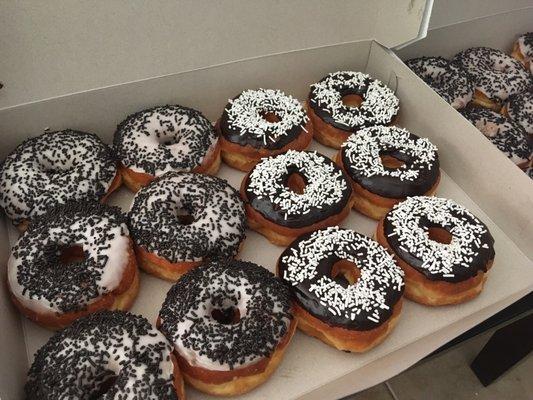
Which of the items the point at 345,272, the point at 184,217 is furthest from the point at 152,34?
the point at 345,272

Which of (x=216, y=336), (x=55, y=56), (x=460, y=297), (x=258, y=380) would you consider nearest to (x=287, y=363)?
(x=258, y=380)

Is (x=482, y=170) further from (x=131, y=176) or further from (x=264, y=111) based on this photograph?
(x=131, y=176)

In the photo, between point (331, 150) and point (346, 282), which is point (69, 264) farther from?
point (331, 150)

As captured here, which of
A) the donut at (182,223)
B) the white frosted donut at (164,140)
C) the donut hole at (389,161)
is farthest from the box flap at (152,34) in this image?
the donut hole at (389,161)

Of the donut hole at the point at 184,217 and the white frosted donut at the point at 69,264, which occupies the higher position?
the white frosted donut at the point at 69,264

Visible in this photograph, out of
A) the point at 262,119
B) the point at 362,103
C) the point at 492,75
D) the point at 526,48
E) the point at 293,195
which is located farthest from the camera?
the point at 526,48

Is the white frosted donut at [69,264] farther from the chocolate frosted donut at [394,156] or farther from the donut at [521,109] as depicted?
the donut at [521,109]
